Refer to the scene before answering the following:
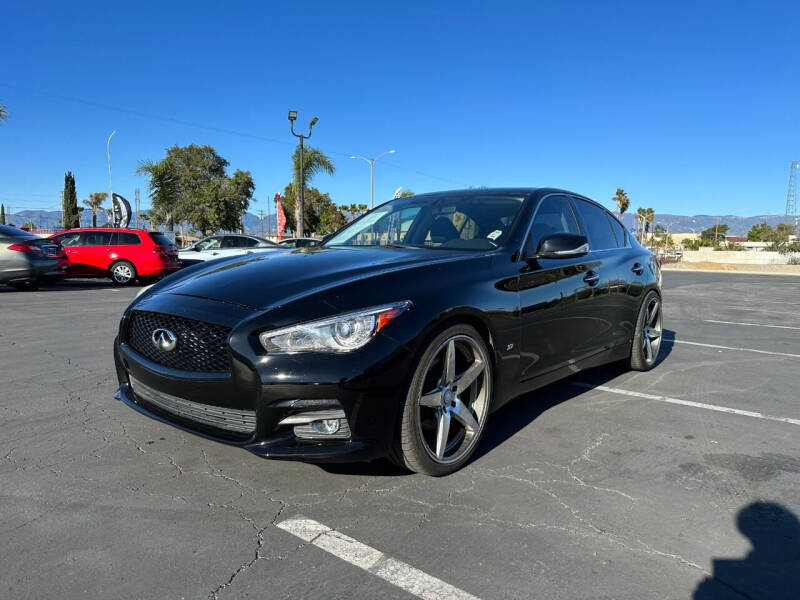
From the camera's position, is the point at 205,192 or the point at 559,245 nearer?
the point at 559,245

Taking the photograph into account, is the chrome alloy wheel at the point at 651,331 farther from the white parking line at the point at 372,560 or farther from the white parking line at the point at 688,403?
the white parking line at the point at 372,560

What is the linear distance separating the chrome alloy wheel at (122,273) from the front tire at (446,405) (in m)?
13.5

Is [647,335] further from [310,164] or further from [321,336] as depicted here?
[310,164]

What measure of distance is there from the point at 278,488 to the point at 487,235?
2.00 meters

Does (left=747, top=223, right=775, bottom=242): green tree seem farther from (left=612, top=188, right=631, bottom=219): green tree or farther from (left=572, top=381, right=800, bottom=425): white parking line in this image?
(left=572, top=381, right=800, bottom=425): white parking line

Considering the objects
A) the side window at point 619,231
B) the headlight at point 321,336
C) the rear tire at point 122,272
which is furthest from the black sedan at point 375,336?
the rear tire at point 122,272

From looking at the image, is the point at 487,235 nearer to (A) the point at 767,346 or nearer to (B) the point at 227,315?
(B) the point at 227,315

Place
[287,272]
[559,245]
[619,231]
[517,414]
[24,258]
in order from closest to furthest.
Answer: [287,272] < [559,245] < [517,414] < [619,231] < [24,258]

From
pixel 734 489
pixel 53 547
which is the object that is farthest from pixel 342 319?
pixel 734 489

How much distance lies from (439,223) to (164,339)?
6.73ft

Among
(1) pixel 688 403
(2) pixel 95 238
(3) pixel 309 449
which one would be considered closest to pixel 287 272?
(3) pixel 309 449

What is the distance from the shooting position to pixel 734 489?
9.14 ft

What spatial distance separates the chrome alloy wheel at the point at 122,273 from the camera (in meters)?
14.2

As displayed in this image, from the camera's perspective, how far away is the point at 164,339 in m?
2.68
